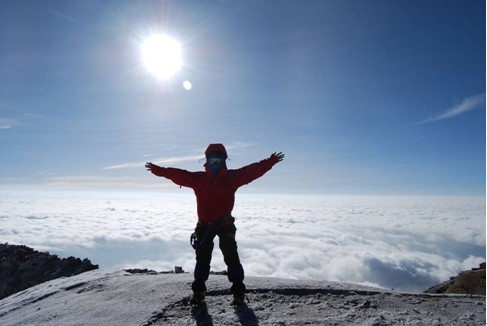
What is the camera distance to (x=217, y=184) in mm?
5574

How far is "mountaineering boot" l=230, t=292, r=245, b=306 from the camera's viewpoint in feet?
17.3

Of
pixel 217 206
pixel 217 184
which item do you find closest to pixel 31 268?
pixel 217 206

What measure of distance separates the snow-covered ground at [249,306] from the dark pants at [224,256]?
1.13ft

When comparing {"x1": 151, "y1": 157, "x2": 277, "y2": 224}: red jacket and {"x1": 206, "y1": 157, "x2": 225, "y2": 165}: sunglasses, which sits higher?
{"x1": 206, "y1": 157, "x2": 225, "y2": 165}: sunglasses

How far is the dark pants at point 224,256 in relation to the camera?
5.47 metres

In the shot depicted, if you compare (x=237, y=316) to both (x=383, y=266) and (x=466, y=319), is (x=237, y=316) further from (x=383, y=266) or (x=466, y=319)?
(x=383, y=266)

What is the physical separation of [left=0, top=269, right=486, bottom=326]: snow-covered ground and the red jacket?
59.0 inches

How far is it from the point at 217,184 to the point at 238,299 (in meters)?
1.94

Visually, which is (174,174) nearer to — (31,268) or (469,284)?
(469,284)

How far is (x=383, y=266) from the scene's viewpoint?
177 meters

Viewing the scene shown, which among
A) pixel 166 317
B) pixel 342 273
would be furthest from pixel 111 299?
pixel 342 273

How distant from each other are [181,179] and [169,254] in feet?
671

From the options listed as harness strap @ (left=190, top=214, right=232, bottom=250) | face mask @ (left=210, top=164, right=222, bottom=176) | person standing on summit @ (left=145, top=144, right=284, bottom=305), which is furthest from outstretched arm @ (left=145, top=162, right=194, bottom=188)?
harness strap @ (left=190, top=214, right=232, bottom=250)

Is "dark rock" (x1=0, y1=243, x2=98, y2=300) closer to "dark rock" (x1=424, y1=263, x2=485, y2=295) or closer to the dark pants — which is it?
the dark pants
